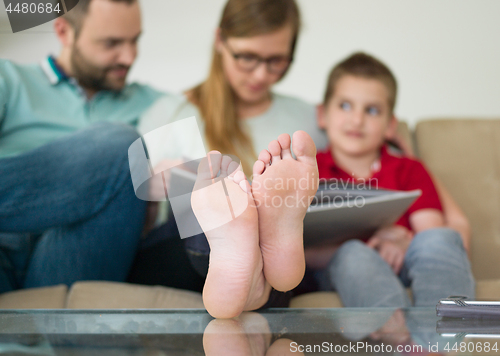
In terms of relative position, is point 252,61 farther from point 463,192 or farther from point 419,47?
point 419,47

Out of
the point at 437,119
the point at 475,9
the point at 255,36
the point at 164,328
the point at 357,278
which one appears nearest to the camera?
the point at 164,328

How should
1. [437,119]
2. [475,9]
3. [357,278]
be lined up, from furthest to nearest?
[475,9], [437,119], [357,278]

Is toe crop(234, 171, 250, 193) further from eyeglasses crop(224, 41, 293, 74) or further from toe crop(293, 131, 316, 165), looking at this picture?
eyeglasses crop(224, 41, 293, 74)

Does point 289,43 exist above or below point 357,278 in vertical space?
above

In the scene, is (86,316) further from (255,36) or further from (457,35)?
(457,35)

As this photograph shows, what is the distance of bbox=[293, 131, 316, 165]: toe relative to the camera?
437mm

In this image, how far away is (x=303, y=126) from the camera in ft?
3.40

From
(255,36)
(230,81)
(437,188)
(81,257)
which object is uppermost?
(255,36)

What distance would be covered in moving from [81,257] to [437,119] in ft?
3.60

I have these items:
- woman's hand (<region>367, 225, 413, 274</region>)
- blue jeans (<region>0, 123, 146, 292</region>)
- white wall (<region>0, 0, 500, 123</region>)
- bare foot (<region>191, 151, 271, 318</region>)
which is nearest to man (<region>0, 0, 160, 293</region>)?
blue jeans (<region>0, 123, 146, 292</region>)

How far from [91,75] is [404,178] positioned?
0.82 metres

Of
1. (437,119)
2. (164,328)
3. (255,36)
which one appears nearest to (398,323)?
(164,328)

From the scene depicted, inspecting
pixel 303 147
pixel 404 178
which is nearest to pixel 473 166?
pixel 404 178

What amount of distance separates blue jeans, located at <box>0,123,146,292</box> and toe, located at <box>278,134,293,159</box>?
0.26m
